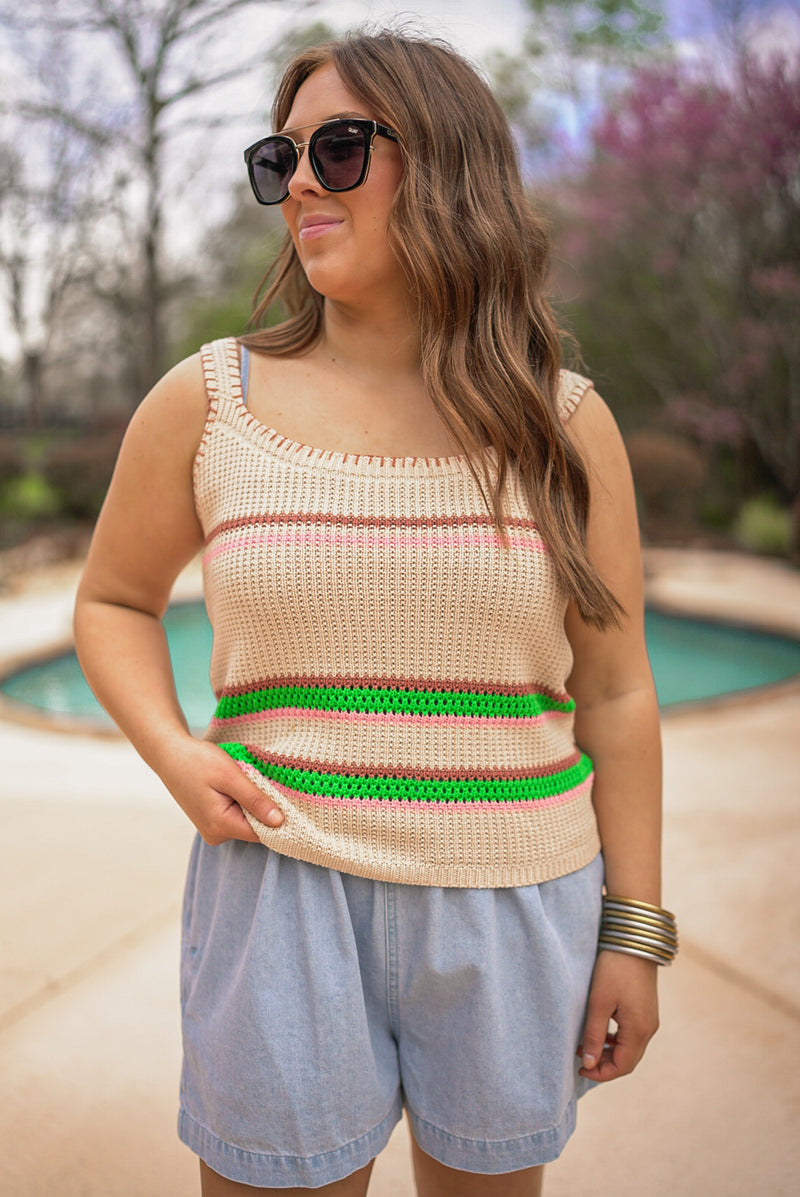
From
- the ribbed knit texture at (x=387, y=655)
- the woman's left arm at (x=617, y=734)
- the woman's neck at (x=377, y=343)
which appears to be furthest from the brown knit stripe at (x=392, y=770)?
the woman's neck at (x=377, y=343)

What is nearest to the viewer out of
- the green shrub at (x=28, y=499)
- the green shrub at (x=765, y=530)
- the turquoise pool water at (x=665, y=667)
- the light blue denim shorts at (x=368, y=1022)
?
the light blue denim shorts at (x=368, y=1022)

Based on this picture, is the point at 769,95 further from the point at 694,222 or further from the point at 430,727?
the point at 430,727

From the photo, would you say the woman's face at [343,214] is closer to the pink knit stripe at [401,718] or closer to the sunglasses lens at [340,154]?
the sunglasses lens at [340,154]

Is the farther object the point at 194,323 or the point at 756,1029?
the point at 194,323

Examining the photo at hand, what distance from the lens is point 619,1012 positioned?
1105 millimetres

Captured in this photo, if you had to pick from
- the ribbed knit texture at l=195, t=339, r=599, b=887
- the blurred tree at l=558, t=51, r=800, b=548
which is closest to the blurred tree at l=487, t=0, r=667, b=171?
the blurred tree at l=558, t=51, r=800, b=548

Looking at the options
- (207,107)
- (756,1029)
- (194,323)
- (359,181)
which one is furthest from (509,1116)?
(194,323)

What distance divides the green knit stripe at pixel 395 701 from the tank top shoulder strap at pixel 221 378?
31cm

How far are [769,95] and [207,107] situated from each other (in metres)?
6.67

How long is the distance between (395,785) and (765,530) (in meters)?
9.59

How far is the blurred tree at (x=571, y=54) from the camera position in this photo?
44.4 feet

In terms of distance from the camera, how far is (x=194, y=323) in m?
17.1

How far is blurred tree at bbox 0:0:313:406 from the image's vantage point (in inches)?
460

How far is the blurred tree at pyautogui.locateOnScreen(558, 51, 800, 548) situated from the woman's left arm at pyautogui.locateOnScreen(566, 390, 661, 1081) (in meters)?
9.22
